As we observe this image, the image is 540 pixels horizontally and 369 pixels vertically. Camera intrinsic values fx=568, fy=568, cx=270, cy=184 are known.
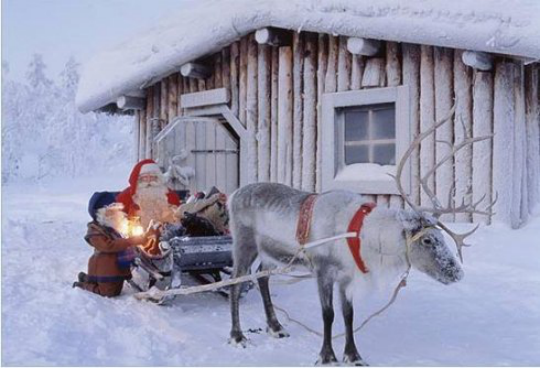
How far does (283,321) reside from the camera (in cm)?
471

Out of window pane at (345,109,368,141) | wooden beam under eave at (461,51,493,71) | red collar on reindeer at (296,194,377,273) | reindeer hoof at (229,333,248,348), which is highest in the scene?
wooden beam under eave at (461,51,493,71)

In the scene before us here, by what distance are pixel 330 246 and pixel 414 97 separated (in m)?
3.50

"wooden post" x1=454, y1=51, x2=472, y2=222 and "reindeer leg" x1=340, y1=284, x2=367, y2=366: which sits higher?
"wooden post" x1=454, y1=51, x2=472, y2=222

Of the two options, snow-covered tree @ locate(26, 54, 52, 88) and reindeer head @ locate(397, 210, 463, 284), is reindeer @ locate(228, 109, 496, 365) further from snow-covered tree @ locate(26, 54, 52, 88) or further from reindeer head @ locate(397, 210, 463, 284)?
snow-covered tree @ locate(26, 54, 52, 88)

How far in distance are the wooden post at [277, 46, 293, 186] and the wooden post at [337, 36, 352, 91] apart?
81 centimetres

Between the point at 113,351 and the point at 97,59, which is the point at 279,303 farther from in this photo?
the point at 97,59

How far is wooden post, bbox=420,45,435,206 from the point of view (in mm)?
6523

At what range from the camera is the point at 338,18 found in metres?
6.48

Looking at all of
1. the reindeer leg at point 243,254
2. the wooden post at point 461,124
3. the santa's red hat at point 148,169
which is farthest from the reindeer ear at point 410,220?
the santa's red hat at point 148,169

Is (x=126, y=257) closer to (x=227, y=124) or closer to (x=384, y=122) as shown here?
(x=384, y=122)

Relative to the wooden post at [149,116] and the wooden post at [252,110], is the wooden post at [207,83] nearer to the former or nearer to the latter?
the wooden post at [252,110]

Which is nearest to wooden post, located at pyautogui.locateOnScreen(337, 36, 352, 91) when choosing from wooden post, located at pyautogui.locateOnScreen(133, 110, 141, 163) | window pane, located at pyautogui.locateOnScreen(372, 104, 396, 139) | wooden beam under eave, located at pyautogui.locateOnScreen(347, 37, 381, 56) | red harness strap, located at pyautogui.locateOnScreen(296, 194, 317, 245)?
wooden beam under eave, located at pyautogui.locateOnScreen(347, 37, 381, 56)

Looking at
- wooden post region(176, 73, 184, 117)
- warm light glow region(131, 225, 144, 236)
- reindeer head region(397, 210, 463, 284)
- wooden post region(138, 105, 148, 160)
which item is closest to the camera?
reindeer head region(397, 210, 463, 284)

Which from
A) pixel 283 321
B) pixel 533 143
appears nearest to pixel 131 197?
pixel 283 321
